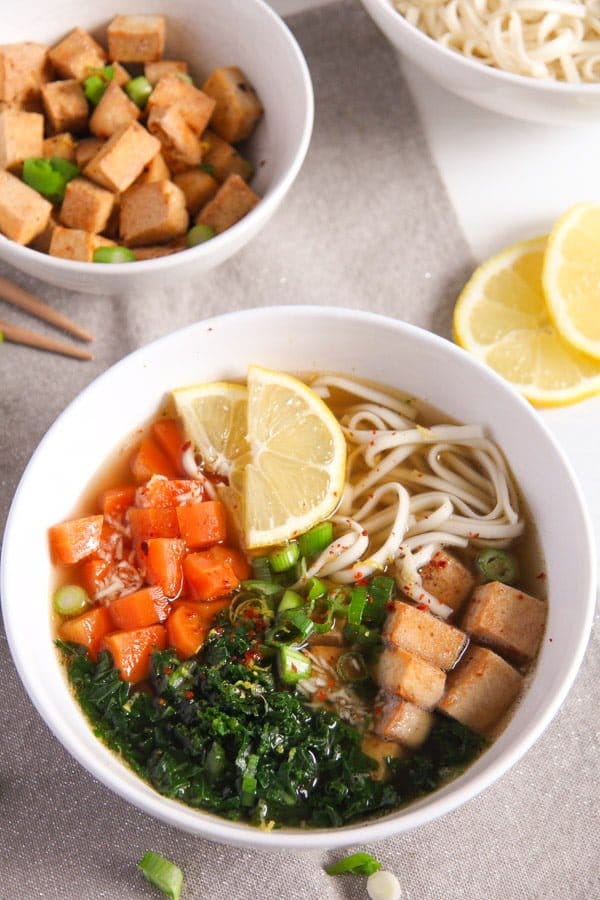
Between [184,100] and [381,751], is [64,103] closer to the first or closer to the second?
[184,100]

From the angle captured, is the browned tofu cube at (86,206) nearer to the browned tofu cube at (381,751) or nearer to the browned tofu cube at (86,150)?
the browned tofu cube at (86,150)

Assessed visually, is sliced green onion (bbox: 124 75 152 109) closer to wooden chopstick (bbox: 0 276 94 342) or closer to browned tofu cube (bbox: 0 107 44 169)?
browned tofu cube (bbox: 0 107 44 169)

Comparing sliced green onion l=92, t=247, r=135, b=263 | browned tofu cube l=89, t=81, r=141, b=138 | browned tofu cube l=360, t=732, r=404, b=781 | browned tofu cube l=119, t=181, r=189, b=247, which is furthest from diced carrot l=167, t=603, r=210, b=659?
browned tofu cube l=89, t=81, r=141, b=138

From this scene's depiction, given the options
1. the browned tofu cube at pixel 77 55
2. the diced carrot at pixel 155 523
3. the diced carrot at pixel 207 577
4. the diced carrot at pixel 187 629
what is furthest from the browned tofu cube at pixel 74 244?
the diced carrot at pixel 187 629

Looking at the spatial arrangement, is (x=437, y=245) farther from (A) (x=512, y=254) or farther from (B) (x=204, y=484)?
(B) (x=204, y=484)

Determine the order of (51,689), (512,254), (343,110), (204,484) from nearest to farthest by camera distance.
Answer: (51,689), (204,484), (512,254), (343,110)

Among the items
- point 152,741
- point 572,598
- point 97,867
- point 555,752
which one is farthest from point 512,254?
point 97,867
